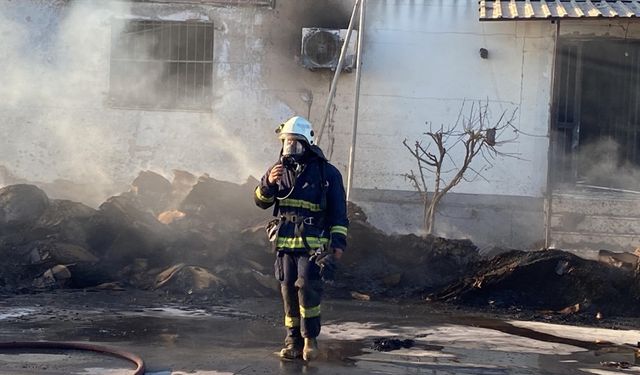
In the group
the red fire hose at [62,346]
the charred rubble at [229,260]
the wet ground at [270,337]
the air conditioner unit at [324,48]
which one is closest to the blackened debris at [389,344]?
the wet ground at [270,337]

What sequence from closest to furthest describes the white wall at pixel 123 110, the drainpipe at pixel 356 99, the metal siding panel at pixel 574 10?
the metal siding panel at pixel 574 10
the drainpipe at pixel 356 99
the white wall at pixel 123 110

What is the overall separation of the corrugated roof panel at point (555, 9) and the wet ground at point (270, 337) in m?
4.93

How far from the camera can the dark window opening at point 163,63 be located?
575 inches

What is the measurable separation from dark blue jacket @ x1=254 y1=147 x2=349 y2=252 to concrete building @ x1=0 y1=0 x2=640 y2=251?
726 cm

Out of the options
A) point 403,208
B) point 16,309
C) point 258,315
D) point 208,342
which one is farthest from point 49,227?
point 403,208

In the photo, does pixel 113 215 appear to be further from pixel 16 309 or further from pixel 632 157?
pixel 632 157

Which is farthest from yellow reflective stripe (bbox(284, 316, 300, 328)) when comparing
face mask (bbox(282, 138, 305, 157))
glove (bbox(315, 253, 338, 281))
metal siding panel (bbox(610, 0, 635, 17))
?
metal siding panel (bbox(610, 0, 635, 17))

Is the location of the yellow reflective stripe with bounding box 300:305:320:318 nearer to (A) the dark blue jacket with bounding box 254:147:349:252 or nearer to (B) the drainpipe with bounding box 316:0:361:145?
(A) the dark blue jacket with bounding box 254:147:349:252

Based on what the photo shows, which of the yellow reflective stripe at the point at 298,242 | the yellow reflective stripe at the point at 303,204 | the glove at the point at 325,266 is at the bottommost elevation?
the glove at the point at 325,266

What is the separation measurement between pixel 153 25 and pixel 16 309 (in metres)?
6.94

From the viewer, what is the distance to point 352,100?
1430 cm

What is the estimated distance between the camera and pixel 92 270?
10648mm

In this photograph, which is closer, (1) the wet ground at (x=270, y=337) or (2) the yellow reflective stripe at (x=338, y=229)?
(1) the wet ground at (x=270, y=337)

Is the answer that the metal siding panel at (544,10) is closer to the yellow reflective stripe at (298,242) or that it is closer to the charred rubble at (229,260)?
the charred rubble at (229,260)
